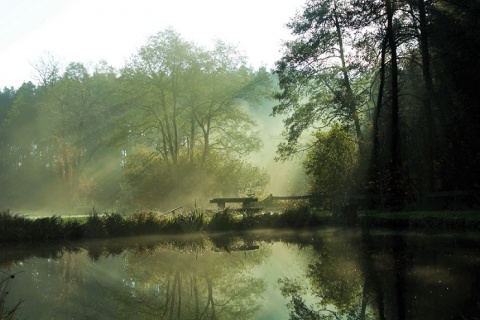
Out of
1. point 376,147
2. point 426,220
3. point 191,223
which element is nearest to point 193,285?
point 191,223

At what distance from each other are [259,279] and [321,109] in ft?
63.1

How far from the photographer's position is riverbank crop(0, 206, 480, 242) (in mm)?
19531

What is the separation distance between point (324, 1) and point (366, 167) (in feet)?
35.3

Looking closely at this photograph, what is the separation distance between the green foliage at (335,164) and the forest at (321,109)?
55 mm

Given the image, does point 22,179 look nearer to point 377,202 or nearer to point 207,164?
point 207,164

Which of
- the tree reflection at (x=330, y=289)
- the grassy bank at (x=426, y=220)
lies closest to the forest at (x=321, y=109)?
the grassy bank at (x=426, y=220)

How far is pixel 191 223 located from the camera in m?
21.0

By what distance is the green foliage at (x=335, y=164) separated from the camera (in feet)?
84.9

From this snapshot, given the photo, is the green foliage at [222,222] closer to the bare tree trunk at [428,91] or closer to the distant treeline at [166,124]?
the bare tree trunk at [428,91]

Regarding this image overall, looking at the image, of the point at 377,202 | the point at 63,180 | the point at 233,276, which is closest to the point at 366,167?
the point at 377,202

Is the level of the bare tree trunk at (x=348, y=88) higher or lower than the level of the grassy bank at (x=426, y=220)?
higher

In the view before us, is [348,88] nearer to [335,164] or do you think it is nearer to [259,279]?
[335,164]

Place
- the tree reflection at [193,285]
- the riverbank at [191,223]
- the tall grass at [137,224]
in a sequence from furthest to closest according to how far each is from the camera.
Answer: the tall grass at [137,224]
the riverbank at [191,223]
the tree reflection at [193,285]

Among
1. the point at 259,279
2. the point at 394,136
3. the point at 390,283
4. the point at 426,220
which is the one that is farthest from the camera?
the point at 394,136
